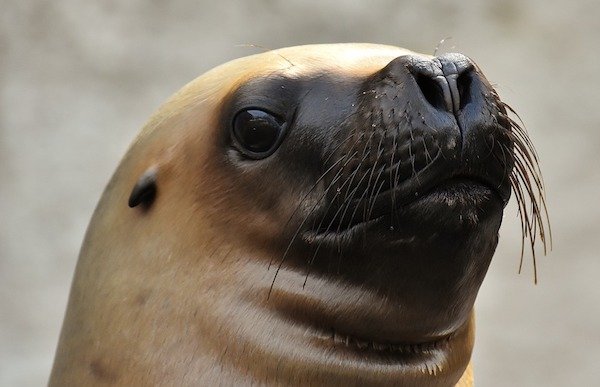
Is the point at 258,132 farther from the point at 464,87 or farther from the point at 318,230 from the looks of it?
the point at 464,87

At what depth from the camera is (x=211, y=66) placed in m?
5.84

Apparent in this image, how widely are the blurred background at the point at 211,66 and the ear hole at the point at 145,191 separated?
3.48m

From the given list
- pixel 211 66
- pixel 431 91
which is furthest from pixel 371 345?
pixel 211 66

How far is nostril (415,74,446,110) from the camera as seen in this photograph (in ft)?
5.76

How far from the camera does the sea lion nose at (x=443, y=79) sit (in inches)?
69.1

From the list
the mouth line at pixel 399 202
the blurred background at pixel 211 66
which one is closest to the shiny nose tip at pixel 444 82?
the mouth line at pixel 399 202

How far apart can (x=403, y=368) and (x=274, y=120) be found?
492mm

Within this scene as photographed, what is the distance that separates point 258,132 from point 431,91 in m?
0.32

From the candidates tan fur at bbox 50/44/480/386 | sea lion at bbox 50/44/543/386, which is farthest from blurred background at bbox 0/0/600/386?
sea lion at bbox 50/44/543/386

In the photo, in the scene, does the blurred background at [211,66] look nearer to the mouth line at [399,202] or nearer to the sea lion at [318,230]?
the sea lion at [318,230]

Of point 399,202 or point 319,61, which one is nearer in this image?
point 399,202

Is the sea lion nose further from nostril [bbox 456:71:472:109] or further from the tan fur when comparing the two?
the tan fur

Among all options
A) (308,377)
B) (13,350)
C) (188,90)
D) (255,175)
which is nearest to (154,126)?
(188,90)

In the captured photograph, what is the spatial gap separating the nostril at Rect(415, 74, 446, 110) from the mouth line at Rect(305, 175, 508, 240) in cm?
12
